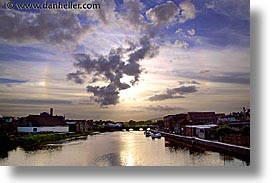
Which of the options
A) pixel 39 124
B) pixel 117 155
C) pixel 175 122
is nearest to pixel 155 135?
pixel 175 122

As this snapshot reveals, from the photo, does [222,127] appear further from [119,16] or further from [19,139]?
[19,139]

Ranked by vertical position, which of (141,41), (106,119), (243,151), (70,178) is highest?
(141,41)

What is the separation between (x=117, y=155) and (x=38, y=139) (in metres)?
0.81

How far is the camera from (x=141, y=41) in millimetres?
4445

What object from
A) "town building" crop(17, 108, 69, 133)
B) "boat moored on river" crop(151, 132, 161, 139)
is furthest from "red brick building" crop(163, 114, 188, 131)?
"town building" crop(17, 108, 69, 133)

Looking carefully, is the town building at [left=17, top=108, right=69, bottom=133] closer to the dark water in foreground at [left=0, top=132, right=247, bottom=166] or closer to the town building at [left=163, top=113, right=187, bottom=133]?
the dark water in foreground at [left=0, top=132, right=247, bottom=166]

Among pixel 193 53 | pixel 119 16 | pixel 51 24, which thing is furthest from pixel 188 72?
pixel 51 24

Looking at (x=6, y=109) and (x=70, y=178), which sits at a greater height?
(x=6, y=109)

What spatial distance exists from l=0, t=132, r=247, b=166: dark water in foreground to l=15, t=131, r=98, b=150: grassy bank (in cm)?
6

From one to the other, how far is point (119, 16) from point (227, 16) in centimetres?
101

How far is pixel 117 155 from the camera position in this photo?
173 inches

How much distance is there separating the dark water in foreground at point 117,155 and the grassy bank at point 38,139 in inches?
2.5

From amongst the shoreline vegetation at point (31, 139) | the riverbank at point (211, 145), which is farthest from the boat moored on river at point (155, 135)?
the shoreline vegetation at point (31, 139)

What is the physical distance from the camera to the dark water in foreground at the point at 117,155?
4309mm
